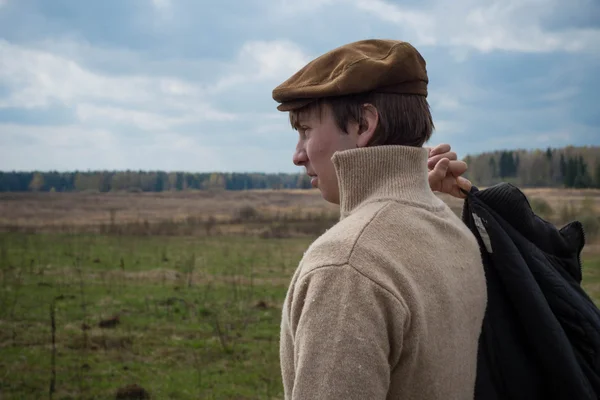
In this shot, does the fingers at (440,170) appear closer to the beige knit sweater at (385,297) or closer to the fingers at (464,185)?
the fingers at (464,185)

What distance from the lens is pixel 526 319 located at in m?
1.46

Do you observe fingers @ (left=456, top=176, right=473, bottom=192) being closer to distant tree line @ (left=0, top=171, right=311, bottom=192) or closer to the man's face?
the man's face

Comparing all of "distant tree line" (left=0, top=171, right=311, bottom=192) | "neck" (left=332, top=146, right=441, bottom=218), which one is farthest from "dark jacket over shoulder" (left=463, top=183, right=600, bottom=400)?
"distant tree line" (left=0, top=171, right=311, bottom=192)

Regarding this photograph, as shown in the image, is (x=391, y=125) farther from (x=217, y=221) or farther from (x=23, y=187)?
(x=23, y=187)

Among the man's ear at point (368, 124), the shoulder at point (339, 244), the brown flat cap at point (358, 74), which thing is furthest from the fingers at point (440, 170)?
the shoulder at point (339, 244)

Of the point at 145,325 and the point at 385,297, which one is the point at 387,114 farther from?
the point at 145,325

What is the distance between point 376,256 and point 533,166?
97473 millimetres

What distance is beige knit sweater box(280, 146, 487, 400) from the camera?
1092mm

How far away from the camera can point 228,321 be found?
10.8m

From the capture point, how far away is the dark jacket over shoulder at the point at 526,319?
1.42 metres

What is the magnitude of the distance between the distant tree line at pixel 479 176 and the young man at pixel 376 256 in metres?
68.0

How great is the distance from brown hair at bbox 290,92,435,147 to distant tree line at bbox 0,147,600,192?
223 feet

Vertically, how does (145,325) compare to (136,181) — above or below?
below

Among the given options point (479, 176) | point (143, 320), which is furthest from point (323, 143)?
point (479, 176)
